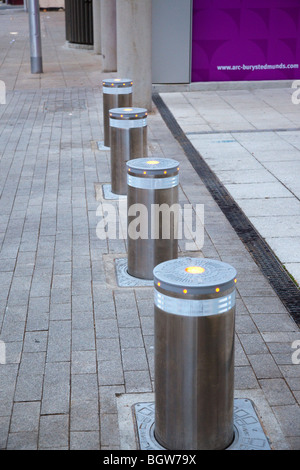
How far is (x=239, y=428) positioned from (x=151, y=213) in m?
2.59

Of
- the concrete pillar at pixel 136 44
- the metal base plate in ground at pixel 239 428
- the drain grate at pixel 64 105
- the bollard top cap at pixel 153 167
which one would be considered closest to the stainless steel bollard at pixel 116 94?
the concrete pillar at pixel 136 44

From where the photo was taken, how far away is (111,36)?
69.0 ft

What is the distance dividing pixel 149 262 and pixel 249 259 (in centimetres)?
118

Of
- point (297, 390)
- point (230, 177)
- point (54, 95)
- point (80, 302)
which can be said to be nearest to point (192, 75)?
point (54, 95)

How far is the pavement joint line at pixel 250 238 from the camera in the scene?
20.9ft

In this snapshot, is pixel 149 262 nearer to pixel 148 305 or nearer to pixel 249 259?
pixel 148 305

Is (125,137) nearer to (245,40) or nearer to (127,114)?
(127,114)

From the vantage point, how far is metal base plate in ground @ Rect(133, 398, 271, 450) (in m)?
4.12

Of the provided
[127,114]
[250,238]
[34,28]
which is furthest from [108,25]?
[250,238]

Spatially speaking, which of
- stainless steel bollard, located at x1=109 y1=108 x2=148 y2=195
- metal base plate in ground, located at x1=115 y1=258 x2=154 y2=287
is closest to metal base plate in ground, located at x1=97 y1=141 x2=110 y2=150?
stainless steel bollard, located at x1=109 y1=108 x2=148 y2=195

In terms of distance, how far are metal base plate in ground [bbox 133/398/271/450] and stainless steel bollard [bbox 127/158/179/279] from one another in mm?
2224
